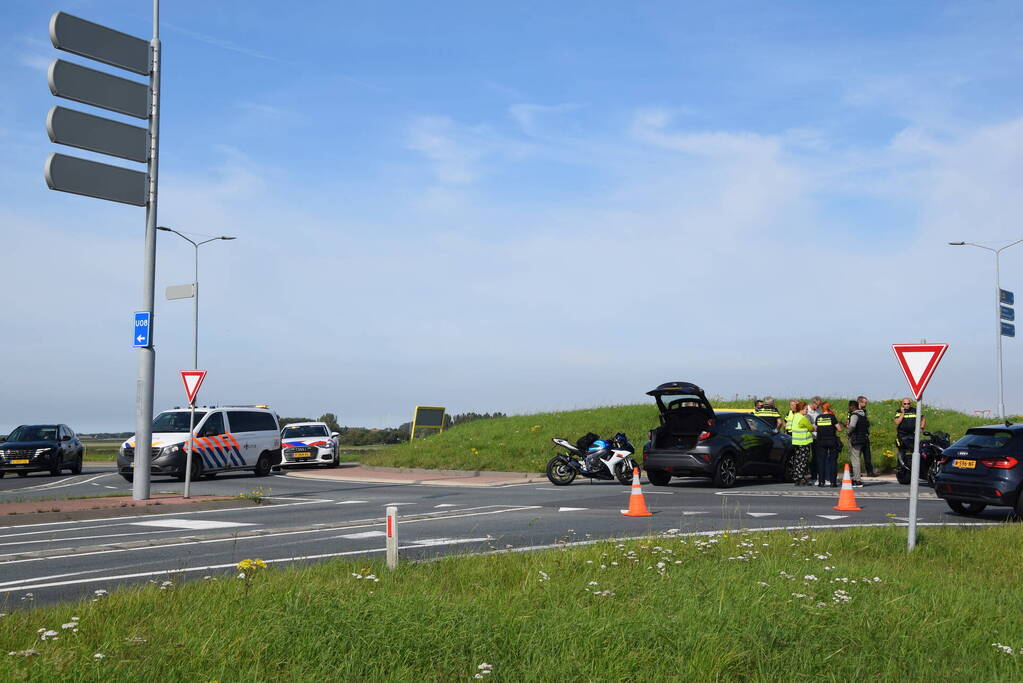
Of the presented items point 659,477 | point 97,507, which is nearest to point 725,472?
point 659,477

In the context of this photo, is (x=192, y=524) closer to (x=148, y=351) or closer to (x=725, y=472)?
(x=148, y=351)

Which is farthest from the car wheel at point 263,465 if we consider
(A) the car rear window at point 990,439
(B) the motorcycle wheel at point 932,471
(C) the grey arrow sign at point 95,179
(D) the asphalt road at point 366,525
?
(A) the car rear window at point 990,439

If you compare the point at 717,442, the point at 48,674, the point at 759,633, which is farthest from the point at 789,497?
the point at 48,674

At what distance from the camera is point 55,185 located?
17.0 m

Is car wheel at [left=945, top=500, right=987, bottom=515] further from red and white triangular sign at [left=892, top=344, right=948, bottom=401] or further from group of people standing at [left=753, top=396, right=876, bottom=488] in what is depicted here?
red and white triangular sign at [left=892, top=344, right=948, bottom=401]

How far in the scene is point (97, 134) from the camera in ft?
58.4

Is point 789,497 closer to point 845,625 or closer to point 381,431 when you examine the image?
point 845,625

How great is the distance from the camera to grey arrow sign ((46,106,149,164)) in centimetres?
1708

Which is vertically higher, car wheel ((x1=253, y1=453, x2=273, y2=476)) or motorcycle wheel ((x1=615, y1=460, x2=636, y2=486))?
motorcycle wheel ((x1=615, y1=460, x2=636, y2=486))

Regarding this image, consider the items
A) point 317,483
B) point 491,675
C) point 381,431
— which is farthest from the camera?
point 381,431

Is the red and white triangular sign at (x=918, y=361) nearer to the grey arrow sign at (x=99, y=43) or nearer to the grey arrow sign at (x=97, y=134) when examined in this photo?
the grey arrow sign at (x=97, y=134)

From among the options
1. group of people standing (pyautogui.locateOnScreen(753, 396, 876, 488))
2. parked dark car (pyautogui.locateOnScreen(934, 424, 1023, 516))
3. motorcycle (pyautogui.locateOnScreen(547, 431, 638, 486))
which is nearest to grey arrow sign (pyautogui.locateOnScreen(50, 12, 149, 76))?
motorcycle (pyautogui.locateOnScreen(547, 431, 638, 486))

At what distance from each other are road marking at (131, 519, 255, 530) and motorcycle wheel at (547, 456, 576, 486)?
9868 millimetres

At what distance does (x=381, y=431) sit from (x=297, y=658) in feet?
258
